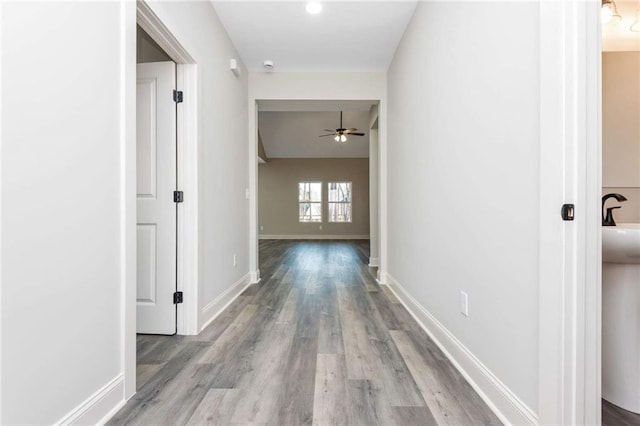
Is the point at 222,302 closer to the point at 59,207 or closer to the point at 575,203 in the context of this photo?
the point at 59,207

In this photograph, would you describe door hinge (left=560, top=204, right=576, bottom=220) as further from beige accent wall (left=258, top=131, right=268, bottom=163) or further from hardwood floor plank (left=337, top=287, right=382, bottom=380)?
beige accent wall (left=258, top=131, right=268, bottom=163)

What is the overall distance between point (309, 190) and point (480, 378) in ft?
30.9

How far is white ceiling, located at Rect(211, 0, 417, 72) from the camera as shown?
2.72 m

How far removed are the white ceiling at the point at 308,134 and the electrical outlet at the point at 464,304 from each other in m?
7.21

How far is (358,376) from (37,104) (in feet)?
5.82

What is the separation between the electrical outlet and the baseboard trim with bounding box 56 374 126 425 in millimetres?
1697

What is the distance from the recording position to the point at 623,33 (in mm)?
1897

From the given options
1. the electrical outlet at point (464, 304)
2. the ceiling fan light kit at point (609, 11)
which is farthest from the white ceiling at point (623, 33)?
the electrical outlet at point (464, 304)

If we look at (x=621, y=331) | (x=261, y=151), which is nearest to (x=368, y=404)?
(x=621, y=331)

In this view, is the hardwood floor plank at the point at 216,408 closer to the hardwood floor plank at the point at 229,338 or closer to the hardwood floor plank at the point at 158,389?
the hardwood floor plank at the point at 158,389

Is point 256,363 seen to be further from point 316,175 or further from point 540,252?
point 316,175

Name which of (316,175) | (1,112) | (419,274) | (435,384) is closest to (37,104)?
(1,112)

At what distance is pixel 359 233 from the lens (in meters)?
10.7

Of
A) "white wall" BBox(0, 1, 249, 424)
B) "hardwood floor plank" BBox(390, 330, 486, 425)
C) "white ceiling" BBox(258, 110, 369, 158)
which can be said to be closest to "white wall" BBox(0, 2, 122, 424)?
"white wall" BBox(0, 1, 249, 424)
